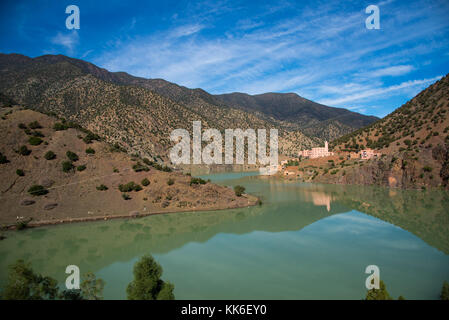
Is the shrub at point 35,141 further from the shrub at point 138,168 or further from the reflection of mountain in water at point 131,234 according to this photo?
the reflection of mountain in water at point 131,234

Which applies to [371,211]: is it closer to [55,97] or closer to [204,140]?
[204,140]

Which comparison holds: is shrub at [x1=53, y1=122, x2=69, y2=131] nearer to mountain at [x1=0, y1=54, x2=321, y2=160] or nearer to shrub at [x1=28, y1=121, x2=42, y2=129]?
shrub at [x1=28, y1=121, x2=42, y2=129]

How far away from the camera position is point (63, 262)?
64.3 ft

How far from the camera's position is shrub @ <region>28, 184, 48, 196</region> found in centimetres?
3340

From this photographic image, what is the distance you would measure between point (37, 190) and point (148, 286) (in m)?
29.1

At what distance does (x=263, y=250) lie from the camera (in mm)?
21219

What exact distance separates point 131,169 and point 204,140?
68.7 m

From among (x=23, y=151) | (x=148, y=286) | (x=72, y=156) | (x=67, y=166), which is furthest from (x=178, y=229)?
(x=23, y=151)

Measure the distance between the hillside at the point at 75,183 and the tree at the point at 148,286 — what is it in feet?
70.5

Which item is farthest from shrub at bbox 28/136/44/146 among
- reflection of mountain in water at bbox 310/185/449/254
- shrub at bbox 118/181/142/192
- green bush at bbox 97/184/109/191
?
reflection of mountain in water at bbox 310/185/449/254

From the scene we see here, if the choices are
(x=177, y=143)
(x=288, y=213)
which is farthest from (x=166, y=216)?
(x=177, y=143)

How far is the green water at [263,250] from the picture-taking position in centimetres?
1508
